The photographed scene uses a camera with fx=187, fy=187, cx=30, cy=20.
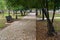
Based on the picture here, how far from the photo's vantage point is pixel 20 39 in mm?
11508

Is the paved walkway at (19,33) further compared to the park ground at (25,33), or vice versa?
the park ground at (25,33)

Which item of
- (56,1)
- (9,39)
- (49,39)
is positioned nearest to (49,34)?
(49,39)

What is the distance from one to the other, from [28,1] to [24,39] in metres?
3.29

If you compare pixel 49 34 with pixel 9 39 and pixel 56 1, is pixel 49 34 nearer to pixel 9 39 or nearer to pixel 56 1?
pixel 56 1

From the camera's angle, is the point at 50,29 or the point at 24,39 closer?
the point at 24,39

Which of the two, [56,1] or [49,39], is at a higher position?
[56,1]

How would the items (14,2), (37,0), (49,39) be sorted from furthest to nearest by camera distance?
1. (14,2)
2. (37,0)
3. (49,39)

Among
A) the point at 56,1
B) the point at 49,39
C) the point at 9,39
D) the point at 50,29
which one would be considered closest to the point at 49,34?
the point at 50,29

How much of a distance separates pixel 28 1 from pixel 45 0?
1.24 metres

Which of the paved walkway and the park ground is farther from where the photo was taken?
the park ground

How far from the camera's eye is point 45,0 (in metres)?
13.5

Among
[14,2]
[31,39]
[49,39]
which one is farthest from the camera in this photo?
[14,2]

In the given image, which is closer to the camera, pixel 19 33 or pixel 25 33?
pixel 25 33

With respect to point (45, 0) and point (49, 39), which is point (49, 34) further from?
point (45, 0)
